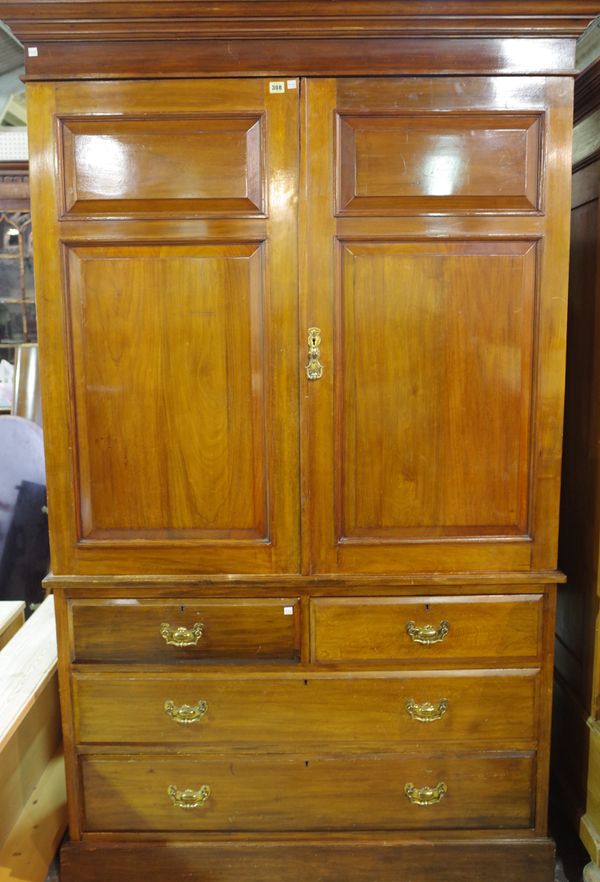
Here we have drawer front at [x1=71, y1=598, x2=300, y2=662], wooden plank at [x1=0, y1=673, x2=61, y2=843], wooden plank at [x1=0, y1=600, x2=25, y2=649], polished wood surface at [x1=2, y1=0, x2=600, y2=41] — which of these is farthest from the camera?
wooden plank at [x1=0, y1=600, x2=25, y2=649]

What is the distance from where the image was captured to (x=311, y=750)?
1.66m

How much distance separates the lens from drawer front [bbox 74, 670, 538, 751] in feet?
5.41

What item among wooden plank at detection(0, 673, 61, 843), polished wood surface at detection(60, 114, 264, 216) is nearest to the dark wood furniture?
polished wood surface at detection(60, 114, 264, 216)

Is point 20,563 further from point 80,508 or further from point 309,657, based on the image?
point 309,657

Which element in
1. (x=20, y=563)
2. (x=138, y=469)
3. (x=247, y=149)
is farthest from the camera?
(x=20, y=563)

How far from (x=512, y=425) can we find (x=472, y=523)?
0.25 meters

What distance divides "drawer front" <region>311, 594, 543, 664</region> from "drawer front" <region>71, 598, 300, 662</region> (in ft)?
0.30

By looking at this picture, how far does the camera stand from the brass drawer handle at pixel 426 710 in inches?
64.8

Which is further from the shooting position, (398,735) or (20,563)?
(20,563)

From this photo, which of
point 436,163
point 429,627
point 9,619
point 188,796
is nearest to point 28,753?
point 9,619

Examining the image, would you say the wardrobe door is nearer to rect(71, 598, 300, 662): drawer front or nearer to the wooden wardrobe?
the wooden wardrobe

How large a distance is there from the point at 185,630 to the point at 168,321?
734 millimetres

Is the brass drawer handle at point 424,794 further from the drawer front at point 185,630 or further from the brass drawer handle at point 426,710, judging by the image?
the drawer front at point 185,630

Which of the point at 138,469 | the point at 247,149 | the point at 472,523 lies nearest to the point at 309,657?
the point at 472,523
